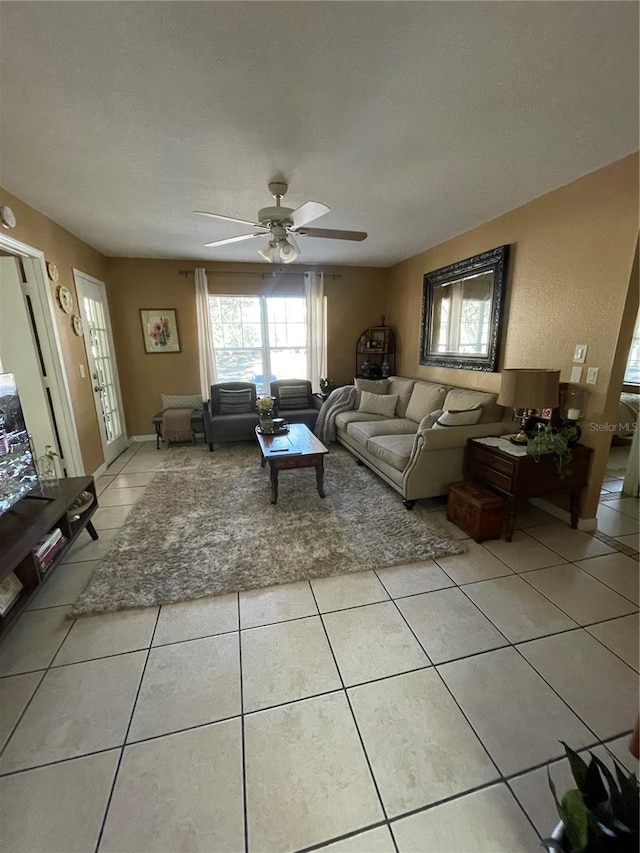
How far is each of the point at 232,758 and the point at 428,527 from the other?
186 centimetres

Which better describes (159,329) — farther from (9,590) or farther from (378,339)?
(9,590)

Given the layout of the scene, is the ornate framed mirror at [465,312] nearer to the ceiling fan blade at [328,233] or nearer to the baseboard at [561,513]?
the baseboard at [561,513]

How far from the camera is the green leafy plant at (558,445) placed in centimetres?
233

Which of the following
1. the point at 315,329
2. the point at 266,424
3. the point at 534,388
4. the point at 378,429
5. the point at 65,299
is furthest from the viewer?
the point at 315,329

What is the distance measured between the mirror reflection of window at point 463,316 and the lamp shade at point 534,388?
3.79ft

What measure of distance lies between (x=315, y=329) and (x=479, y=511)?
366 centimetres

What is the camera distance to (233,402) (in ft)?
15.8

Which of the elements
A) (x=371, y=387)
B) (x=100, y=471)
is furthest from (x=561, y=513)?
(x=100, y=471)

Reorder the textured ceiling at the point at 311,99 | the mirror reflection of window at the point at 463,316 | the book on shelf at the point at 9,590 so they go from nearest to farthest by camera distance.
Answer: the textured ceiling at the point at 311,99 < the book on shelf at the point at 9,590 < the mirror reflection of window at the point at 463,316

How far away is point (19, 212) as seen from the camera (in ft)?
8.67

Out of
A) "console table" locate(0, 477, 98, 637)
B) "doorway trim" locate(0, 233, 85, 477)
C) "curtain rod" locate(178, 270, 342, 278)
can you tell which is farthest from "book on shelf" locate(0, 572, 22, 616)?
"curtain rod" locate(178, 270, 342, 278)

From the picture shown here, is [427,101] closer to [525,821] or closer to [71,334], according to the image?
[525,821]

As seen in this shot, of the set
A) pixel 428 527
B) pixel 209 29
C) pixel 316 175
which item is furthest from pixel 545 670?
pixel 316 175

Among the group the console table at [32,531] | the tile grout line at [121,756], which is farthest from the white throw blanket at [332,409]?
the tile grout line at [121,756]
